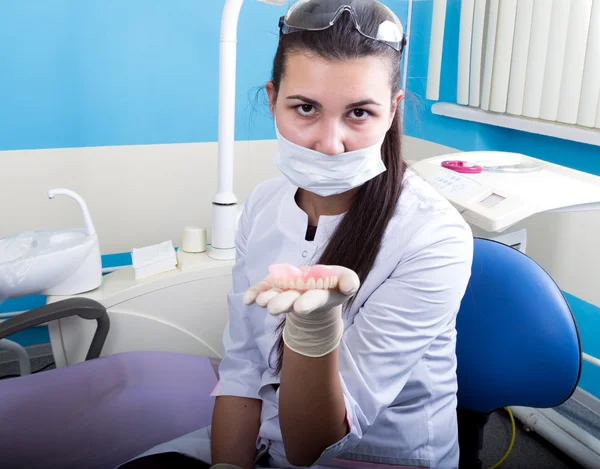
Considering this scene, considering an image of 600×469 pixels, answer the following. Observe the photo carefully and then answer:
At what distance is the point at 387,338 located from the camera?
2.79ft

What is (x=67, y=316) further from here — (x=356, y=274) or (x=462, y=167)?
(x=462, y=167)

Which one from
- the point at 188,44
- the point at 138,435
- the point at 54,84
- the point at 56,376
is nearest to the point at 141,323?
the point at 56,376

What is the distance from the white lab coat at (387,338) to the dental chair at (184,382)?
4.3 inches

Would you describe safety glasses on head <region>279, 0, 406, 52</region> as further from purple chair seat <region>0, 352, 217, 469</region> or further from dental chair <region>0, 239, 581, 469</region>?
purple chair seat <region>0, 352, 217, 469</region>

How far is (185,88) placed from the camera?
7.50 feet

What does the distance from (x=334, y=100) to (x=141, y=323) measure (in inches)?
41.9

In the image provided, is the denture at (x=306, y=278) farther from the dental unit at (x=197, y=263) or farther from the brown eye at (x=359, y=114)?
the dental unit at (x=197, y=263)

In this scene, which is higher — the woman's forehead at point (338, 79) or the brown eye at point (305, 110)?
the woman's forehead at point (338, 79)

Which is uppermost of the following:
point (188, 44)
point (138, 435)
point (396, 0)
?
point (396, 0)

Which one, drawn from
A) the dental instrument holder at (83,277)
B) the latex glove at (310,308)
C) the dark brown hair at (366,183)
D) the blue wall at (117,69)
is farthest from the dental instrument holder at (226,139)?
the latex glove at (310,308)

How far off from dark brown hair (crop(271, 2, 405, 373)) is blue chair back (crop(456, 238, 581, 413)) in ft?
0.80

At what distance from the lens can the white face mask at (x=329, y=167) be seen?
2.97 feet

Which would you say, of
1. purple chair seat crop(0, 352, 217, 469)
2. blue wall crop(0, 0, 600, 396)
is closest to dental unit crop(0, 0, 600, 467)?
purple chair seat crop(0, 352, 217, 469)

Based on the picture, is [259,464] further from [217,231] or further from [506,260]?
[217,231]
